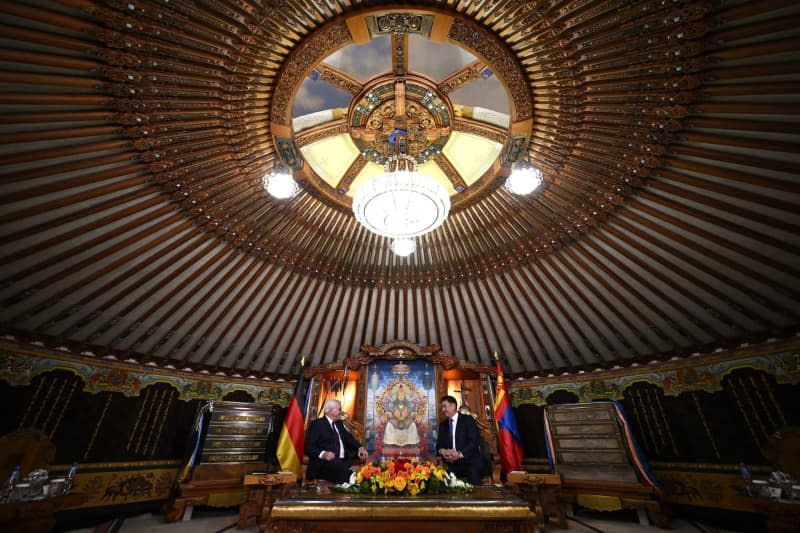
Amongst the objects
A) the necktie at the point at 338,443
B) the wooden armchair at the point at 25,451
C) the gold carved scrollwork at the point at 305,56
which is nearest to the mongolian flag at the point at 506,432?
the necktie at the point at 338,443

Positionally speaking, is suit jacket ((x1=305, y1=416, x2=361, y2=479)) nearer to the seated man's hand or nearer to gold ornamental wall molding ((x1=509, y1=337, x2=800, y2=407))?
the seated man's hand

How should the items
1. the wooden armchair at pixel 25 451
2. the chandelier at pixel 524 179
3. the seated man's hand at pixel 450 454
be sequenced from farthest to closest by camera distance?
the wooden armchair at pixel 25 451 < the seated man's hand at pixel 450 454 < the chandelier at pixel 524 179

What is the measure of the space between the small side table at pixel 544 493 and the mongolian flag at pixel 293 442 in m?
5.39

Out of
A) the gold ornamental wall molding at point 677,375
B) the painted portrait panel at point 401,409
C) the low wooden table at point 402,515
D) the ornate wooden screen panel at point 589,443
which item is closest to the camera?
the low wooden table at point 402,515

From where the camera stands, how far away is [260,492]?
751 cm

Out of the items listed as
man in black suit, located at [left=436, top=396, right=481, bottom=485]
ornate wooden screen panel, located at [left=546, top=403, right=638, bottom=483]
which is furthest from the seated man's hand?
ornate wooden screen panel, located at [left=546, top=403, right=638, bottom=483]

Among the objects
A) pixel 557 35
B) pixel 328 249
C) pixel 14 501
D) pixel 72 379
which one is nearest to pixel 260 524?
pixel 14 501

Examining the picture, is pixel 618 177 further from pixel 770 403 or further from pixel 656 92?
pixel 770 403

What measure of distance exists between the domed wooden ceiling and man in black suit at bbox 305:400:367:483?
383cm

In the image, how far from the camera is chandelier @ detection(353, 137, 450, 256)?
4773 millimetres

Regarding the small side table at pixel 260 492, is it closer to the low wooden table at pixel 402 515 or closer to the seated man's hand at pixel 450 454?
the seated man's hand at pixel 450 454

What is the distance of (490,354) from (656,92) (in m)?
8.10

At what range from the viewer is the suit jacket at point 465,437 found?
684 centimetres

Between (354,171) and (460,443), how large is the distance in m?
6.80
